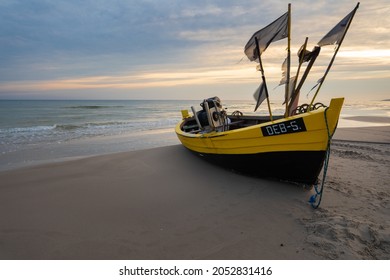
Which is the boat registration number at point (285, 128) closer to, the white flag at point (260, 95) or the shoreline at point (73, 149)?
the white flag at point (260, 95)

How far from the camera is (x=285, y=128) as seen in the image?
4.98 m

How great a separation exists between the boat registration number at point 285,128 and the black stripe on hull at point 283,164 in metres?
0.47

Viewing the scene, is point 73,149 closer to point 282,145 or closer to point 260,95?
point 260,95

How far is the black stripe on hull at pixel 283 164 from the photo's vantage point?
5.04 metres

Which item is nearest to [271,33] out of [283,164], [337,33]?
[337,33]

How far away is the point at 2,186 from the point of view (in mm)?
5859

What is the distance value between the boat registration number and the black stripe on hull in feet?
1.53

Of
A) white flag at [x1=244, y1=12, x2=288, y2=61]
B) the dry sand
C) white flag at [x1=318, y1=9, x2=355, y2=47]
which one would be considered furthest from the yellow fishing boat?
white flag at [x1=244, y1=12, x2=288, y2=61]

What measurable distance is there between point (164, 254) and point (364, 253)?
265cm

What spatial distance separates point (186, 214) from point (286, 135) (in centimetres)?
249

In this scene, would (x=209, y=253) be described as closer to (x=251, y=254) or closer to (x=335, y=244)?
(x=251, y=254)

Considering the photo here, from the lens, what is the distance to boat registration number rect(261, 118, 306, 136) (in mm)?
4785

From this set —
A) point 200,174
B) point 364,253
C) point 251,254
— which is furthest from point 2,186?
point 364,253

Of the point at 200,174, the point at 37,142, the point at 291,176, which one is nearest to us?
the point at 291,176
